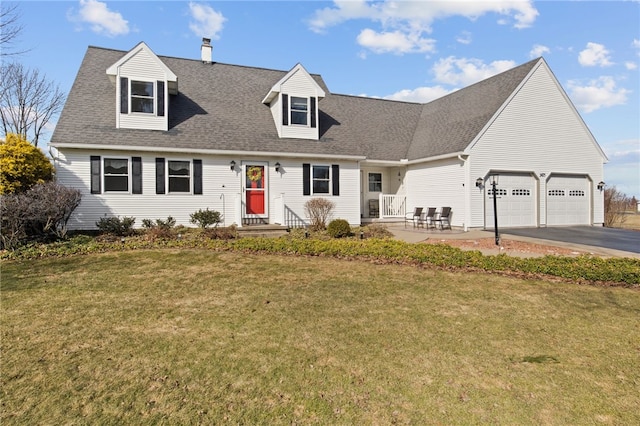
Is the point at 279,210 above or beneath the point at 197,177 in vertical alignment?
beneath

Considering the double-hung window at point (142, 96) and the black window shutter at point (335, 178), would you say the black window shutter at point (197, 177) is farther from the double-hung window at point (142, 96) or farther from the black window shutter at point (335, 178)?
the black window shutter at point (335, 178)

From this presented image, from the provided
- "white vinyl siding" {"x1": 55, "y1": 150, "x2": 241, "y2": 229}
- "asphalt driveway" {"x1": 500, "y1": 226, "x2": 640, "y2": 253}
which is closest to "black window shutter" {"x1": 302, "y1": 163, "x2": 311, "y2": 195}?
"white vinyl siding" {"x1": 55, "y1": 150, "x2": 241, "y2": 229}

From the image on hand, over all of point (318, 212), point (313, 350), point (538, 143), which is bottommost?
point (313, 350)

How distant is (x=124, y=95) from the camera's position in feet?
45.2

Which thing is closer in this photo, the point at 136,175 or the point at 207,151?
the point at 136,175

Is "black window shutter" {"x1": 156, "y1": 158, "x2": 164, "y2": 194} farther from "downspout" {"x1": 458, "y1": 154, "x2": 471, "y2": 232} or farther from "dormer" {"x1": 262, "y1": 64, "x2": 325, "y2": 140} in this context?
"downspout" {"x1": 458, "y1": 154, "x2": 471, "y2": 232}

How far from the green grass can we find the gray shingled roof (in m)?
8.13

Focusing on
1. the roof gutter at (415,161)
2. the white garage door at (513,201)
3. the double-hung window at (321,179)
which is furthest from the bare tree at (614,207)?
the double-hung window at (321,179)

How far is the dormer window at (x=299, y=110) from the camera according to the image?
1642 centimetres

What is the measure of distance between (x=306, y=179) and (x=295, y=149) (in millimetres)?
1419

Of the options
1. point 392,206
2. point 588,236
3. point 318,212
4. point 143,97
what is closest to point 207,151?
point 143,97

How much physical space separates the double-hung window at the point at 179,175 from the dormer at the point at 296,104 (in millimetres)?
4454

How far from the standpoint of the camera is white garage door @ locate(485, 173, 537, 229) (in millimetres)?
16219

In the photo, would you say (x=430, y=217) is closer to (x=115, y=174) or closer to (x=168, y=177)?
(x=168, y=177)
